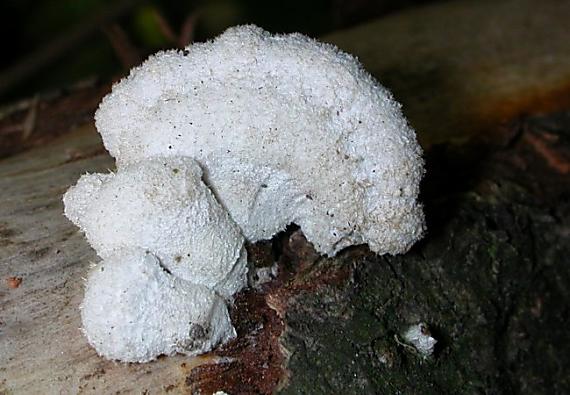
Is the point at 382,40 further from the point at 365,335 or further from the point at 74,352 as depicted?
the point at 74,352

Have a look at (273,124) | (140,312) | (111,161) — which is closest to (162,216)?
(140,312)

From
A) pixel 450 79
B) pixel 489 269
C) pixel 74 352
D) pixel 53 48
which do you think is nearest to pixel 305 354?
pixel 74 352

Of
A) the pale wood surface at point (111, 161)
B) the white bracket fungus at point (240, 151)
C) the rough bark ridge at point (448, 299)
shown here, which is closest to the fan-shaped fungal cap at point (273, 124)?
the white bracket fungus at point (240, 151)

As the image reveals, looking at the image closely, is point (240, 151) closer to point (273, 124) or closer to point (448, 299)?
point (273, 124)

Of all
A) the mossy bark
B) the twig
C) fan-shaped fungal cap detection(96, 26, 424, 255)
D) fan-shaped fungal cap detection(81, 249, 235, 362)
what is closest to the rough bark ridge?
the mossy bark

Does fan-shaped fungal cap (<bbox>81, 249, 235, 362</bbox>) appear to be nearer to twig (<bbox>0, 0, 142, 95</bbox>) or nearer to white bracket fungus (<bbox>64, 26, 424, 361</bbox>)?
white bracket fungus (<bbox>64, 26, 424, 361</bbox>)
